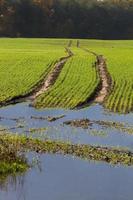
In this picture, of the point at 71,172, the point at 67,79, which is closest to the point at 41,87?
the point at 67,79

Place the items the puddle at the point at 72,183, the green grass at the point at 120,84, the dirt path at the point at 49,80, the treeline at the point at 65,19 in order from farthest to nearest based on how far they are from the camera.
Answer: the treeline at the point at 65,19, the dirt path at the point at 49,80, the green grass at the point at 120,84, the puddle at the point at 72,183

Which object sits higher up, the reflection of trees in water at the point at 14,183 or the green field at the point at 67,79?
the reflection of trees in water at the point at 14,183

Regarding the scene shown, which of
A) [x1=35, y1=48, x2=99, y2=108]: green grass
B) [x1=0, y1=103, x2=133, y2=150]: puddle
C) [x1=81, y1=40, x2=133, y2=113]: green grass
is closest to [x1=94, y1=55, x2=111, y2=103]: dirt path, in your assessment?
[x1=81, y1=40, x2=133, y2=113]: green grass

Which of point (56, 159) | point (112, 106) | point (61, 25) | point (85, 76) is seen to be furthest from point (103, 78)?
point (61, 25)

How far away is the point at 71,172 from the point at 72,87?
22358mm

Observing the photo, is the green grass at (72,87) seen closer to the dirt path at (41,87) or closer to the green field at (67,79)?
the green field at (67,79)

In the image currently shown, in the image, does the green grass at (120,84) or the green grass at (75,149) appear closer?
the green grass at (75,149)

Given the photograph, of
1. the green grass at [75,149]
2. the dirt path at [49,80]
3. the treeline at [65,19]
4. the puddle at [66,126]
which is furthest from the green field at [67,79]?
the treeline at [65,19]

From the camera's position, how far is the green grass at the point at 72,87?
3828 cm

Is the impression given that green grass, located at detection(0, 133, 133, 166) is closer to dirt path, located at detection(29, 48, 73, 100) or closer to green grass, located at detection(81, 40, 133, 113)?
green grass, located at detection(81, 40, 133, 113)

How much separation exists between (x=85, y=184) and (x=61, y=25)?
126 meters

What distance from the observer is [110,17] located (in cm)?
15238

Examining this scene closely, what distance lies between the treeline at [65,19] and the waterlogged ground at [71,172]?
109m

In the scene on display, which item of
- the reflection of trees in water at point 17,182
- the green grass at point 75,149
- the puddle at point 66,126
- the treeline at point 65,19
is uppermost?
the reflection of trees in water at point 17,182
